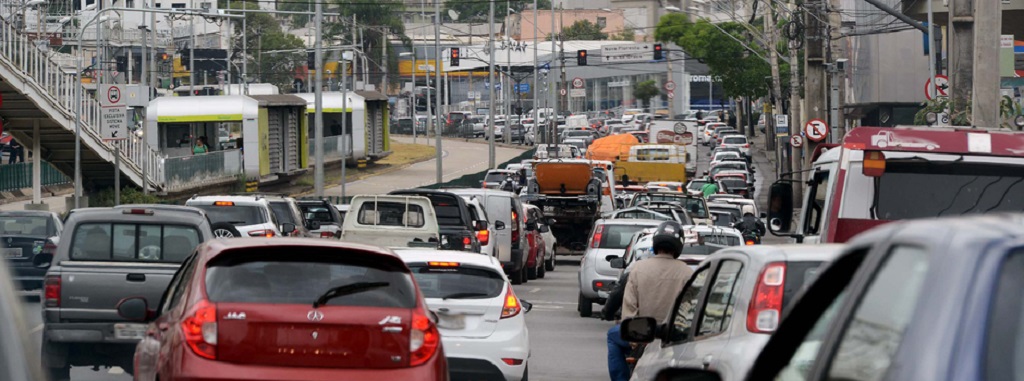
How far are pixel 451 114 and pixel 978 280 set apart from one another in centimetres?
11505

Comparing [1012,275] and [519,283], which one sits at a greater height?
[1012,275]

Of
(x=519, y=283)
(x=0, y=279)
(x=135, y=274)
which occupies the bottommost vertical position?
(x=519, y=283)

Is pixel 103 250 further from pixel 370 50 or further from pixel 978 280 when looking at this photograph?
pixel 370 50

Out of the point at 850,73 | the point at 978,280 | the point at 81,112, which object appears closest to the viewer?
the point at 978,280

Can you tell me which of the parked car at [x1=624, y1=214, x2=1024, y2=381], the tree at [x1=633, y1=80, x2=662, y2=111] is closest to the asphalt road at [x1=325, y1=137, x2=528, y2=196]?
the tree at [x1=633, y1=80, x2=662, y2=111]

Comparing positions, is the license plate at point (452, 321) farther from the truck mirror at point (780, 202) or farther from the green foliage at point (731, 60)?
the green foliage at point (731, 60)

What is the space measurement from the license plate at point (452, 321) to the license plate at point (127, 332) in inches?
105

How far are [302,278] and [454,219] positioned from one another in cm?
1629

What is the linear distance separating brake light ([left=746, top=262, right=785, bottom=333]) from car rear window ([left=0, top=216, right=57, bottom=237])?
17115 millimetres

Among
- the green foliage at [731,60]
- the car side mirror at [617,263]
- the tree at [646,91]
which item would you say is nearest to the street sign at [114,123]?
the car side mirror at [617,263]

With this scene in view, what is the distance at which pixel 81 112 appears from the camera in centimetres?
3694

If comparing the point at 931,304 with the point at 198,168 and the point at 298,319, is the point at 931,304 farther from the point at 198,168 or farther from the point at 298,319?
the point at 198,168

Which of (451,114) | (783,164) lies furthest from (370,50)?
(783,164)

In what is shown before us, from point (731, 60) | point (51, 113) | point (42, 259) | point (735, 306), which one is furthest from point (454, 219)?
point (731, 60)
